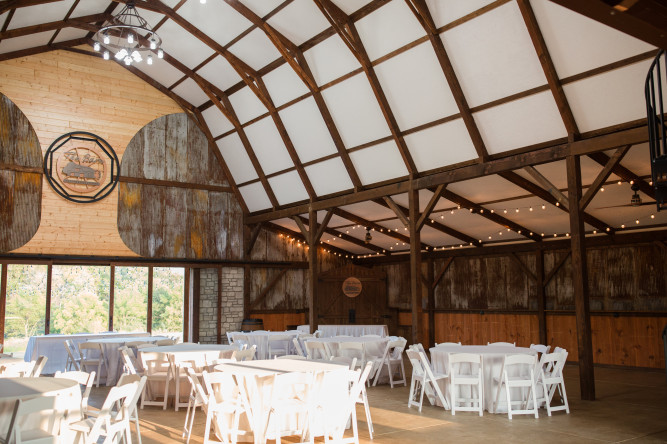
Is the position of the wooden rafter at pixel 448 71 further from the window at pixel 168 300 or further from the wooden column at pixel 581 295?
the window at pixel 168 300

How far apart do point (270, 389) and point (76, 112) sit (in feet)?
36.5

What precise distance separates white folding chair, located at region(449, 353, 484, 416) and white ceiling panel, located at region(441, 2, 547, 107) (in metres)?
4.43

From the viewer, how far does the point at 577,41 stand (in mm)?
8273

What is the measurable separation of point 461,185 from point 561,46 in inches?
156

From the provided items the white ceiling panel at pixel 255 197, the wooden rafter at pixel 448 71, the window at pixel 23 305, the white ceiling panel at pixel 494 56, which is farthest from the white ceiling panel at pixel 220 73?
the window at pixel 23 305

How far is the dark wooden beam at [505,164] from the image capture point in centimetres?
845

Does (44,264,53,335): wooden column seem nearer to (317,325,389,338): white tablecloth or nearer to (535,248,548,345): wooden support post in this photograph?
(317,325,389,338): white tablecloth

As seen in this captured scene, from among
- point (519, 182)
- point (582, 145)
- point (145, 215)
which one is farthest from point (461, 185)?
point (145, 215)

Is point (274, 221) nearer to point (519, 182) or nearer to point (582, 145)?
point (519, 182)

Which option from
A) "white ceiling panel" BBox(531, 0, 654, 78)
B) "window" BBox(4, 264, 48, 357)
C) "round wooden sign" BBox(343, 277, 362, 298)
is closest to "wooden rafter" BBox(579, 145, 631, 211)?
"white ceiling panel" BBox(531, 0, 654, 78)

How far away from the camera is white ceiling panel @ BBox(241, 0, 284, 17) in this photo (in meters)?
11.1

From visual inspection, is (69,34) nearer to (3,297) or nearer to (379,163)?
(3,297)

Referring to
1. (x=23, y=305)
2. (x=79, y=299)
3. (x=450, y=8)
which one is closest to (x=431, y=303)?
(x=79, y=299)

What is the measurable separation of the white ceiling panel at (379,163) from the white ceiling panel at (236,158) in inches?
153
